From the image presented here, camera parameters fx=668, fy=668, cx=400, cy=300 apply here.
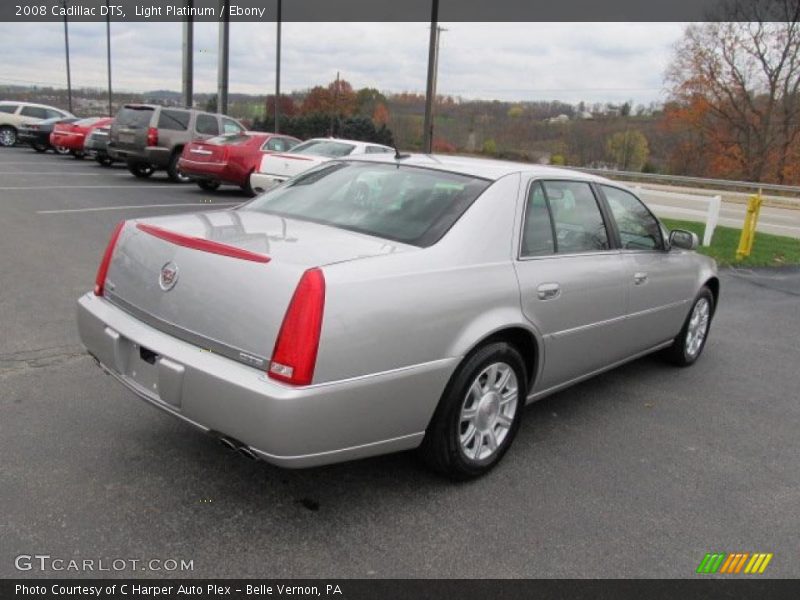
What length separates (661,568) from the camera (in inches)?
108

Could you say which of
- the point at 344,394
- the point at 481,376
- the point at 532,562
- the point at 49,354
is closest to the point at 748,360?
the point at 481,376

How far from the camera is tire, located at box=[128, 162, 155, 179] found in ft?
57.2

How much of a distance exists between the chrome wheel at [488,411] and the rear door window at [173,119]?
14.7 meters

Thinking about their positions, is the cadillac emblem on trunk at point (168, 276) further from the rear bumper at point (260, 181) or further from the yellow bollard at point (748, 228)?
the yellow bollard at point (748, 228)

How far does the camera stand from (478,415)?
10.8 ft

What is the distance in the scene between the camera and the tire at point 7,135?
2766cm

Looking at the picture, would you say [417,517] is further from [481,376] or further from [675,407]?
[675,407]

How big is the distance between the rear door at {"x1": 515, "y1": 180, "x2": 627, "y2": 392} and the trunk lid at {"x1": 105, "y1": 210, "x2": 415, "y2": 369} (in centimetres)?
87

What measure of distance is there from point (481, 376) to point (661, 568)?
1.13m

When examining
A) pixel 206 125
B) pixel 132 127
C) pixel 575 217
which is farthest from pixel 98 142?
pixel 575 217

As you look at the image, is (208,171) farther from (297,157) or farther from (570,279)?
(570,279)

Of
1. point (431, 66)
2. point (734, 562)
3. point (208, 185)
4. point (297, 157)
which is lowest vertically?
point (734, 562)
